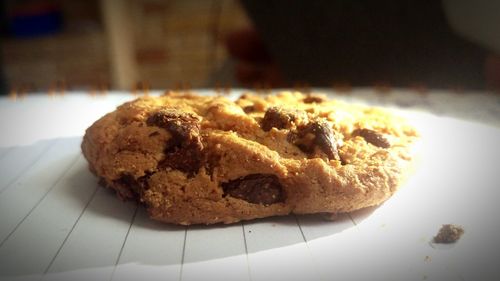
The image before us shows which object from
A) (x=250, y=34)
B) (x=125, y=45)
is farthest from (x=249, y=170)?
(x=125, y=45)

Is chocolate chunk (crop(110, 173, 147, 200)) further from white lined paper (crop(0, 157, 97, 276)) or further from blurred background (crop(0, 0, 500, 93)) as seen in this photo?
blurred background (crop(0, 0, 500, 93))

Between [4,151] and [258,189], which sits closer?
[258,189]

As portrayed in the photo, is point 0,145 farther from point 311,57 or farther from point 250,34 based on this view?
point 250,34

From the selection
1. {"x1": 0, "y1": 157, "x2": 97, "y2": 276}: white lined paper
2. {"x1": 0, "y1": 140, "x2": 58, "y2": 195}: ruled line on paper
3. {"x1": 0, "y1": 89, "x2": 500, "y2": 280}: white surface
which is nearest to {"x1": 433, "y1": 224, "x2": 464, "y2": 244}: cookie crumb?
{"x1": 0, "y1": 89, "x2": 500, "y2": 280}: white surface

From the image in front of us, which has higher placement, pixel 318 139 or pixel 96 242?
pixel 318 139

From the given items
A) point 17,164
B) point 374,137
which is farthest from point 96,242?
point 374,137

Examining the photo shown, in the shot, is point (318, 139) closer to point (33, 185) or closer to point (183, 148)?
point (183, 148)

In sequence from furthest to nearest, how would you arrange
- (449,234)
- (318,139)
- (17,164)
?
(17,164)
(318,139)
(449,234)
